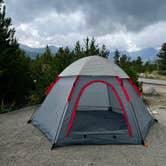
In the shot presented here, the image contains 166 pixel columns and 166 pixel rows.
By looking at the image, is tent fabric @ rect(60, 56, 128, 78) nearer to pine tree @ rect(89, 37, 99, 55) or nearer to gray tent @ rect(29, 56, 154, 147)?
gray tent @ rect(29, 56, 154, 147)

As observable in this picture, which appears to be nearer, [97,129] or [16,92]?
[97,129]

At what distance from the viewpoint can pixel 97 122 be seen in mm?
4457

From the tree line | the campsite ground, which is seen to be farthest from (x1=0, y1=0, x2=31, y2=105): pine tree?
the campsite ground

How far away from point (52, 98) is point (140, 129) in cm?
217

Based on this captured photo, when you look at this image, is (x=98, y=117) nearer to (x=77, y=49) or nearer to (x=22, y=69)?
(x=22, y=69)

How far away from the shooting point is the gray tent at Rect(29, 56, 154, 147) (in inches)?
134

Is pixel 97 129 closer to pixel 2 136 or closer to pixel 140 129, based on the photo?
pixel 140 129

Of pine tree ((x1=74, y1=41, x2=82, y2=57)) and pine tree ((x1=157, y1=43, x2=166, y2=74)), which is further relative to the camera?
pine tree ((x1=157, y1=43, x2=166, y2=74))

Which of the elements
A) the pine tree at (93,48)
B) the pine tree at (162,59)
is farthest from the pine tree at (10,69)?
the pine tree at (162,59)

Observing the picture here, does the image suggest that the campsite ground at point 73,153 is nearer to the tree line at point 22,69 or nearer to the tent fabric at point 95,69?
the tent fabric at point 95,69

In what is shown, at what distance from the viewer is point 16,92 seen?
6.76 metres

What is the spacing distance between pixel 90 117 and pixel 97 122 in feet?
1.42

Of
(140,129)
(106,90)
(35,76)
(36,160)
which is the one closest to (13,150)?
(36,160)

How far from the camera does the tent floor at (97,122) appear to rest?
3.91 metres
